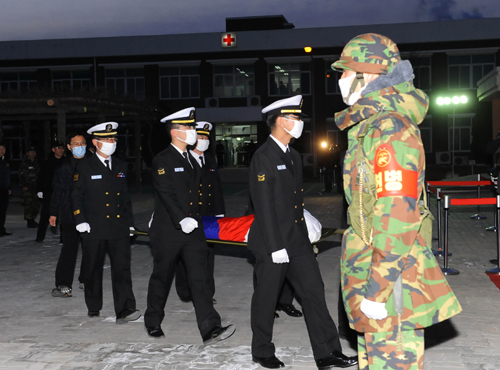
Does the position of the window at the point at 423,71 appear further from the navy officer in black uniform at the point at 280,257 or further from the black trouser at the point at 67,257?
the navy officer in black uniform at the point at 280,257

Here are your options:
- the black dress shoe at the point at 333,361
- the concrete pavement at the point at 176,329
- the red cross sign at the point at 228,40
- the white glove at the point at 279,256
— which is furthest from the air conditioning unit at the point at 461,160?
the white glove at the point at 279,256

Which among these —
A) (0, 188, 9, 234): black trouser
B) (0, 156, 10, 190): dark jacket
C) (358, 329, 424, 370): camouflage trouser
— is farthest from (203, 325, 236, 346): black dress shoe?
(0, 156, 10, 190): dark jacket

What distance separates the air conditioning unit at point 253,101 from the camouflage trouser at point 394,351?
38699 mm

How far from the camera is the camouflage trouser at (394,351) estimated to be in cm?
300

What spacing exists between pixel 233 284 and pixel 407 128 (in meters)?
5.81

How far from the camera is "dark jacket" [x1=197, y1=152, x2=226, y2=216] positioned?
8.00m

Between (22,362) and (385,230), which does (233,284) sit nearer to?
(22,362)

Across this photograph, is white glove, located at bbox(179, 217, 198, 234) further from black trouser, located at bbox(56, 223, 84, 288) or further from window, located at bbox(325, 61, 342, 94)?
window, located at bbox(325, 61, 342, 94)

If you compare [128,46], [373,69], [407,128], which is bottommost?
[407,128]

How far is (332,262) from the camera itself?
9.74 meters

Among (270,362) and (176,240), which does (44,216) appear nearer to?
(176,240)

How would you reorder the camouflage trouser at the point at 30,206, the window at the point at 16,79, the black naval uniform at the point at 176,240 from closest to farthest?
the black naval uniform at the point at 176,240, the camouflage trouser at the point at 30,206, the window at the point at 16,79

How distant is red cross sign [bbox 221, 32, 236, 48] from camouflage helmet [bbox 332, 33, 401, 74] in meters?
36.9

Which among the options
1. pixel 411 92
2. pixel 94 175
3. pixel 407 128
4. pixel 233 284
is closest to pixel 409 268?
pixel 407 128
